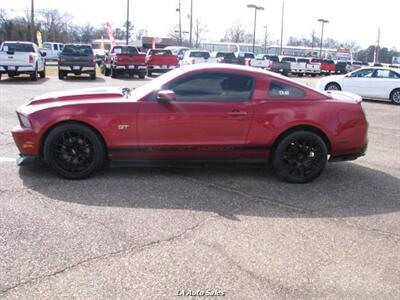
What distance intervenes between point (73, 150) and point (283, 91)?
9.21ft

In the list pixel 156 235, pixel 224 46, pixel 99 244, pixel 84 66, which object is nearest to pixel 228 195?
pixel 156 235

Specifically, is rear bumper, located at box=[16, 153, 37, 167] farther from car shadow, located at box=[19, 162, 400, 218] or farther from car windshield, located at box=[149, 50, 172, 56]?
car windshield, located at box=[149, 50, 172, 56]

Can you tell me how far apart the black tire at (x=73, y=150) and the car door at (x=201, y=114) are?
1.93 feet

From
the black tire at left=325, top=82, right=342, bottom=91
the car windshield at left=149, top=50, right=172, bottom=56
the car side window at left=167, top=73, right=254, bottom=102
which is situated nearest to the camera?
the car side window at left=167, top=73, right=254, bottom=102

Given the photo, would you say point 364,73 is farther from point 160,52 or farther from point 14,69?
point 14,69

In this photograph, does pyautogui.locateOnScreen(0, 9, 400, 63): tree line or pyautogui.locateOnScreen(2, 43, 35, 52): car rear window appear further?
pyautogui.locateOnScreen(0, 9, 400, 63): tree line

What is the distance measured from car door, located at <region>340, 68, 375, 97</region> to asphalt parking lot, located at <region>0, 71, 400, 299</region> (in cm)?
1321

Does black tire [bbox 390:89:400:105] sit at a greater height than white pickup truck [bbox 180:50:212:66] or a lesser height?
lesser

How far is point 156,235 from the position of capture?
422 cm

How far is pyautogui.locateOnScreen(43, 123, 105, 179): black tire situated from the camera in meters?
5.67

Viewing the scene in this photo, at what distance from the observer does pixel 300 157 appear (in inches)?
239

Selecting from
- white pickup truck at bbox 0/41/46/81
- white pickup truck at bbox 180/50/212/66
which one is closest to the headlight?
white pickup truck at bbox 0/41/46/81

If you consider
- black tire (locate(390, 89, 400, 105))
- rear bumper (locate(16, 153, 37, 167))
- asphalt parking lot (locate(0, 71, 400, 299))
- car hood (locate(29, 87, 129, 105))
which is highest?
car hood (locate(29, 87, 129, 105))

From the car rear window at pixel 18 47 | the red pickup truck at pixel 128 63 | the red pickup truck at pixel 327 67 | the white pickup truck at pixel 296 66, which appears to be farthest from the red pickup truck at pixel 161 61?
the red pickup truck at pixel 327 67
